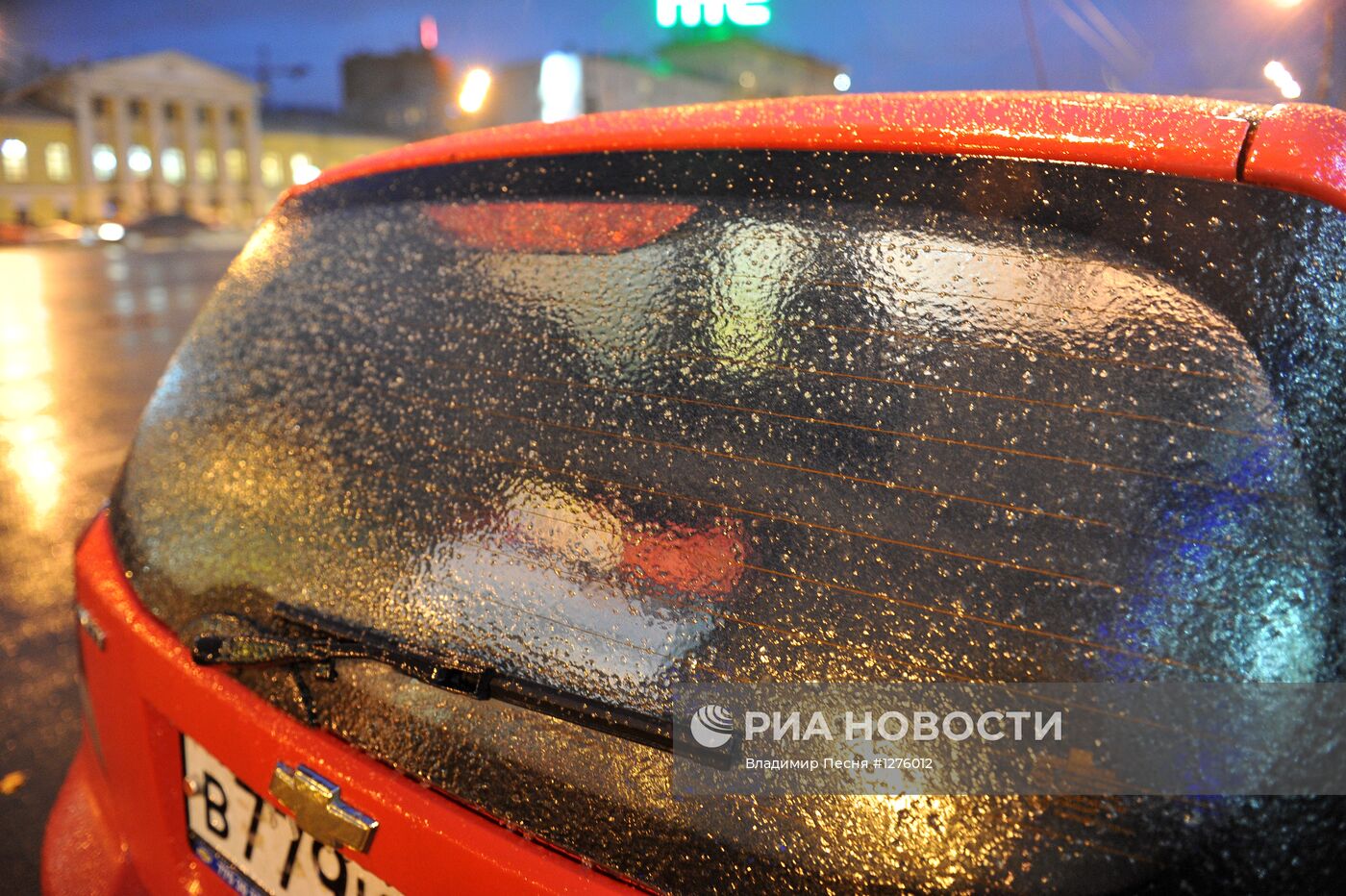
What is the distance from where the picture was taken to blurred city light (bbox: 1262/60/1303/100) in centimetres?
312

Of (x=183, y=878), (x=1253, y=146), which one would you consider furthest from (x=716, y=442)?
(x=183, y=878)

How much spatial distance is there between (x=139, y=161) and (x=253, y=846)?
7180 cm

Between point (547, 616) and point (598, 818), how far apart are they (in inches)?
9.8

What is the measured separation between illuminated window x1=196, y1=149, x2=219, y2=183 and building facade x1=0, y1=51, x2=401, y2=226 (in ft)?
0.25

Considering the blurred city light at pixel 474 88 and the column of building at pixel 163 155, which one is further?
the column of building at pixel 163 155

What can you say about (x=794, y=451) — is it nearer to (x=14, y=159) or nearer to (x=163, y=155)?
(x=14, y=159)

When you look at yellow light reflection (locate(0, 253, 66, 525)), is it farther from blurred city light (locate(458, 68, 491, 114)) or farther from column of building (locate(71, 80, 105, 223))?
column of building (locate(71, 80, 105, 223))

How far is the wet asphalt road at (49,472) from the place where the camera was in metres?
2.87

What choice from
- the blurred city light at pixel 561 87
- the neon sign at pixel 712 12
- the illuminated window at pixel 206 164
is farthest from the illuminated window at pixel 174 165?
the neon sign at pixel 712 12

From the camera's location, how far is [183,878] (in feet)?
4.44

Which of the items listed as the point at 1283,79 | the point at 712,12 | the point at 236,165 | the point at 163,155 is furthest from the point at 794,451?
the point at 236,165

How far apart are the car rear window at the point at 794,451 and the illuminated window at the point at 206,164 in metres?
72.0

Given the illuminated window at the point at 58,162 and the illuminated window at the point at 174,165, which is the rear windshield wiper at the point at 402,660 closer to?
the illuminated window at the point at 58,162

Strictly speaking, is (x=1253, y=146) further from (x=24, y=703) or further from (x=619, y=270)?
(x=24, y=703)
